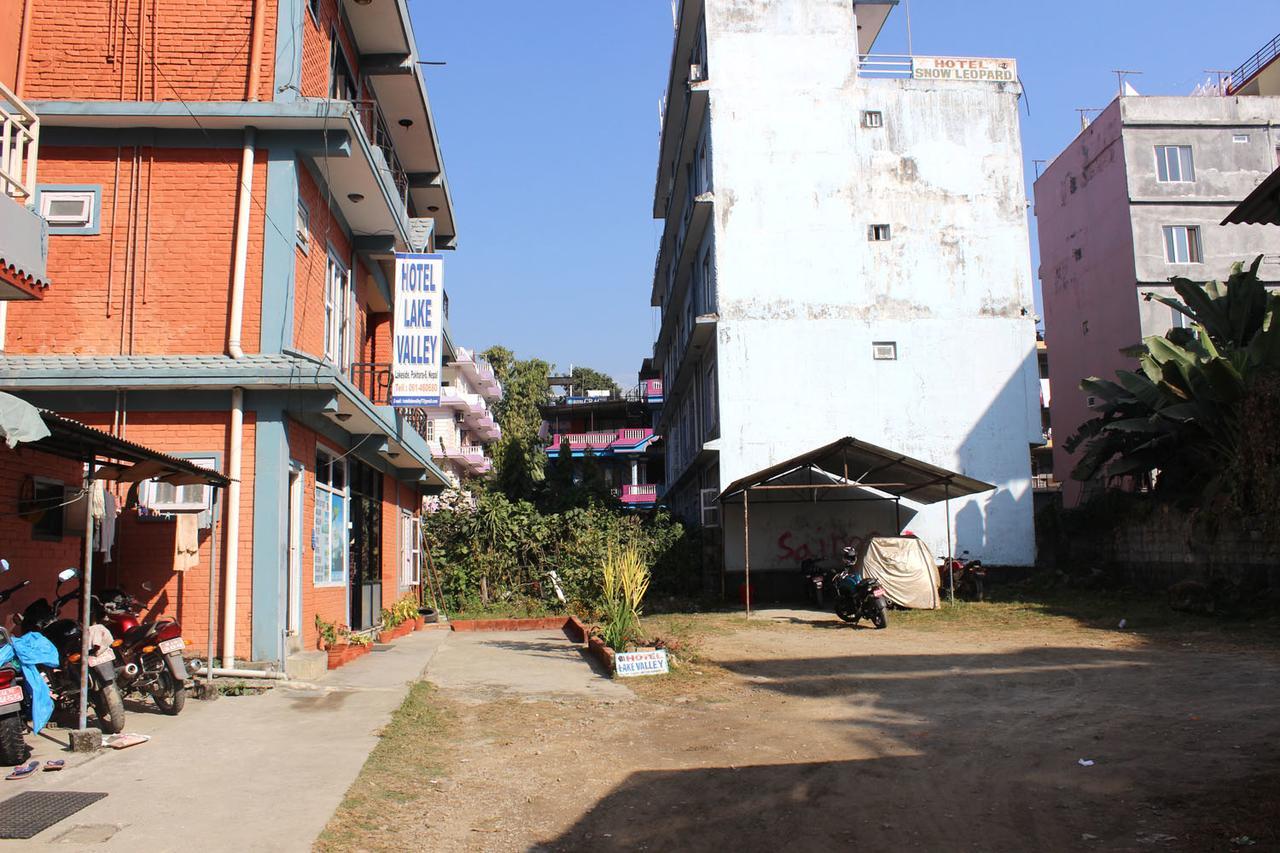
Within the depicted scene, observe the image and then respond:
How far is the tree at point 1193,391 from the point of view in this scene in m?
17.5

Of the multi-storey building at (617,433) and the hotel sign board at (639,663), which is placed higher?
the multi-storey building at (617,433)

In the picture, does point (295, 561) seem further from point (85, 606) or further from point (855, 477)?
point (855, 477)

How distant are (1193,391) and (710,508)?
36.0 feet

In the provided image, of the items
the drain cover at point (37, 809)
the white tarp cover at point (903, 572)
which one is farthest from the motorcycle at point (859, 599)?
the drain cover at point (37, 809)

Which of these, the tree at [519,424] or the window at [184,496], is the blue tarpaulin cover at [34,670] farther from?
the tree at [519,424]

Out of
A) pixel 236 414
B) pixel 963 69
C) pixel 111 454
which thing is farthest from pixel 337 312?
pixel 963 69

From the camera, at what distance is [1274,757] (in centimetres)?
673

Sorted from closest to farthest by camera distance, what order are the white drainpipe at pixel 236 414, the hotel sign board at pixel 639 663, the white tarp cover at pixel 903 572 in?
the white drainpipe at pixel 236 414, the hotel sign board at pixel 639 663, the white tarp cover at pixel 903 572

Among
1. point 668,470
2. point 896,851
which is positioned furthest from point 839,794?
point 668,470

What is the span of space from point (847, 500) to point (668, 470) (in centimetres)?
1930

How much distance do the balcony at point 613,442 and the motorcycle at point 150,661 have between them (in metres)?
49.8

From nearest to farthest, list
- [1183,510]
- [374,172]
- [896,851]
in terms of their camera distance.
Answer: [896,851] → [374,172] → [1183,510]

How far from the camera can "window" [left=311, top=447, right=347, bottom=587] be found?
1300 cm

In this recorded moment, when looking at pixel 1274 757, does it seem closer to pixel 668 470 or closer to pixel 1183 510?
pixel 1183 510
